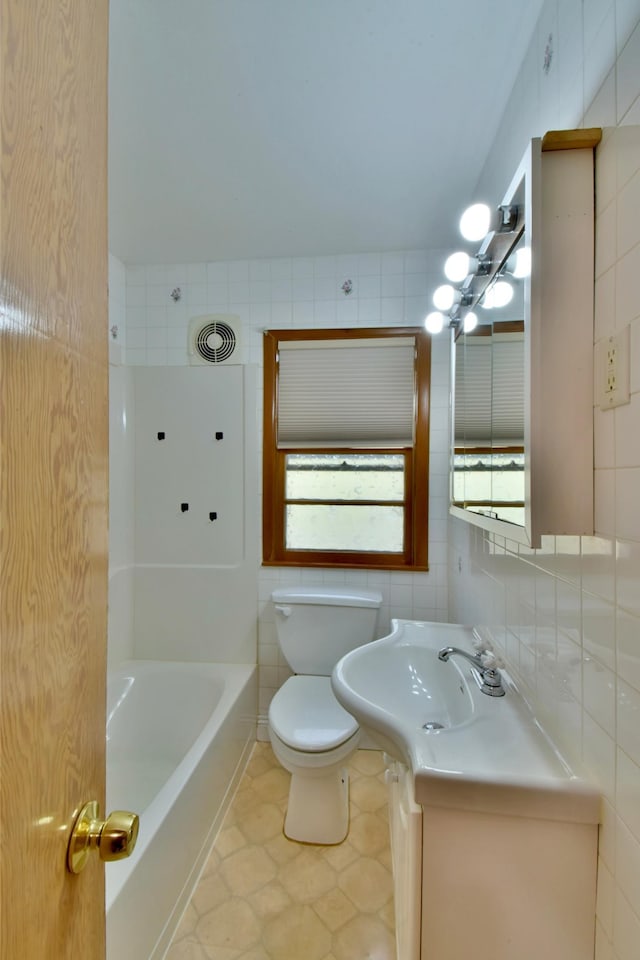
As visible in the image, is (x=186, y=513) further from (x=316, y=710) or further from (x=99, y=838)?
(x=99, y=838)

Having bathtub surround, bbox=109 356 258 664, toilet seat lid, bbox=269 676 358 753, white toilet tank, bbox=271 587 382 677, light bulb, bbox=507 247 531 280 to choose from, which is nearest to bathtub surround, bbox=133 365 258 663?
bathtub surround, bbox=109 356 258 664

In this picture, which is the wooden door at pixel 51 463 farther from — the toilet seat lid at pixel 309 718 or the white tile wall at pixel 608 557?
the toilet seat lid at pixel 309 718

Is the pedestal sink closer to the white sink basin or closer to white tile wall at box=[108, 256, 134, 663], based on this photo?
the white sink basin

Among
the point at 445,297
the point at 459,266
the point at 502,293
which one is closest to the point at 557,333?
the point at 502,293

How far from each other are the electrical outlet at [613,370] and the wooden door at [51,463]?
80 cm

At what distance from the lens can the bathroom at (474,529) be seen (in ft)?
2.18

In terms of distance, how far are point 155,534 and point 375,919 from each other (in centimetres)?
176

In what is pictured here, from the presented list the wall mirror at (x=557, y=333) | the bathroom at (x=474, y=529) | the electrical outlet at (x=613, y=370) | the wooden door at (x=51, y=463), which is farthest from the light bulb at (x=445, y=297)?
the wooden door at (x=51, y=463)

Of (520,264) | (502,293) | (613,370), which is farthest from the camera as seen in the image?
(502,293)

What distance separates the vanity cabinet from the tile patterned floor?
0.61m

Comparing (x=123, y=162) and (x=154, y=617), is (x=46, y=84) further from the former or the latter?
(x=154, y=617)

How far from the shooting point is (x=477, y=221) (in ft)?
3.50

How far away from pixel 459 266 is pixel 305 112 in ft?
2.19

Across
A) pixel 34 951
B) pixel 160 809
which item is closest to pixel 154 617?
pixel 160 809
